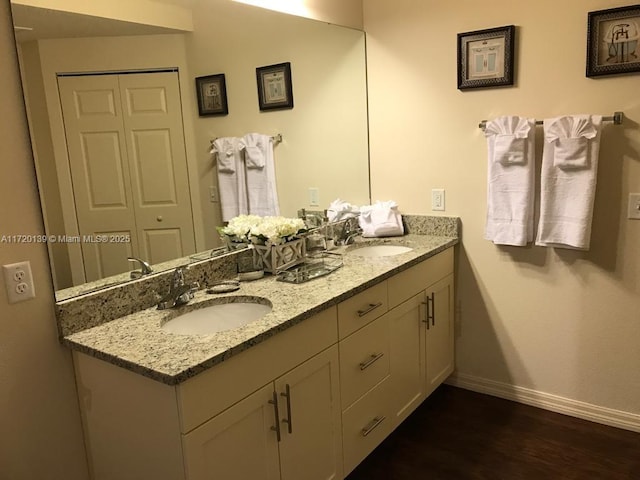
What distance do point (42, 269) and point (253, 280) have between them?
→ 0.82 metres

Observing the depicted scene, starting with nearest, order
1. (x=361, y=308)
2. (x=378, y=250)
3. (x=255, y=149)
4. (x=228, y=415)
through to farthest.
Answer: (x=228, y=415), (x=361, y=308), (x=255, y=149), (x=378, y=250)

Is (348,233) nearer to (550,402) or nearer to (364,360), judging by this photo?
(364,360)

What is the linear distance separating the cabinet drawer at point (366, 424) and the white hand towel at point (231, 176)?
98 centimetres

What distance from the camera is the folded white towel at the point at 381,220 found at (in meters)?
2.90

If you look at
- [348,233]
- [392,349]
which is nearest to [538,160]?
[348,233]

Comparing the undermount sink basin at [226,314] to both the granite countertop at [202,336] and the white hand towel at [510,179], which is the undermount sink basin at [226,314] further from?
the white hand towel at [510,179]

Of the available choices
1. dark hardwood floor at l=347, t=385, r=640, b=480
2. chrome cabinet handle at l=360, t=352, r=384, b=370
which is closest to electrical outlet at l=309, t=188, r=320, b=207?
chrome cabinet handle at l=360, t=352, r=384, b=370

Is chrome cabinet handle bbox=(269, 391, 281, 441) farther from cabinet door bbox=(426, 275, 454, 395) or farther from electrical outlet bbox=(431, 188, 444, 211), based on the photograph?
electrical outlet bbox=(431, 188, 444, 211)

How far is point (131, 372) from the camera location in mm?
1484

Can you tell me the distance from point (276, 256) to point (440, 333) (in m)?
1.04

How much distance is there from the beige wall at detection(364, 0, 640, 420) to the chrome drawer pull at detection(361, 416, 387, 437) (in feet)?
2.92

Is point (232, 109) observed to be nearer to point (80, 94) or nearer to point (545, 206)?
point (80, 94)

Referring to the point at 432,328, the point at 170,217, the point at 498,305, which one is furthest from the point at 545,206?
the point at 170,217

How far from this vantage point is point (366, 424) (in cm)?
217
